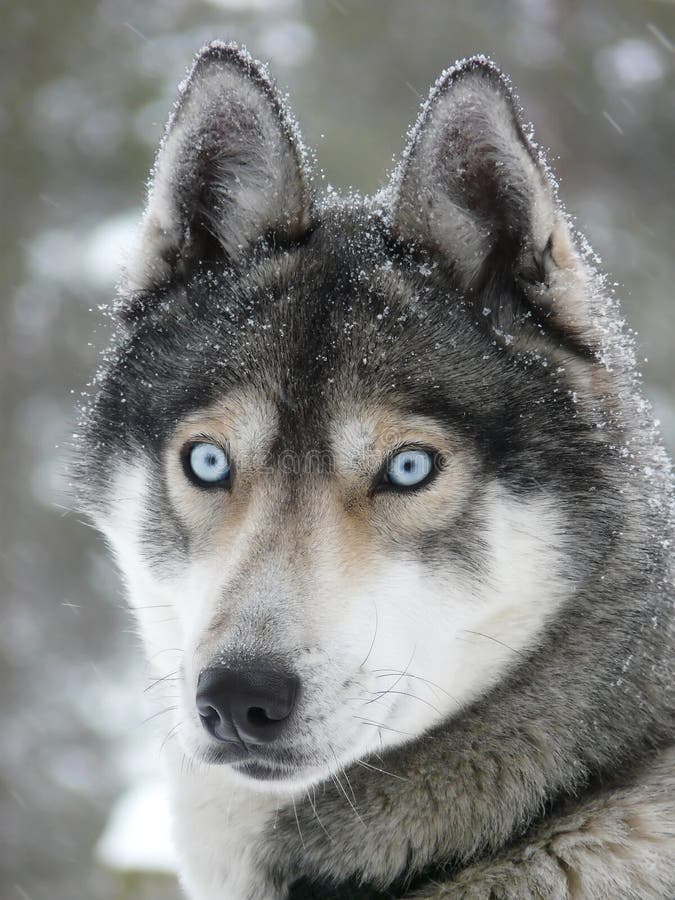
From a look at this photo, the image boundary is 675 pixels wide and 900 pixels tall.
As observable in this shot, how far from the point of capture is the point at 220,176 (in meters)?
2.28

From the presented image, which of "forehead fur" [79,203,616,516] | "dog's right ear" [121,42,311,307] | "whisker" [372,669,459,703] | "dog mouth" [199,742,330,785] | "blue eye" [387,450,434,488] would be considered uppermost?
"dog's right ear" [121,42,311,307]

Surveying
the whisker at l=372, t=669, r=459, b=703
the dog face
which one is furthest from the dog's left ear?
the whisker at l=372, t=669, r=459, b=703

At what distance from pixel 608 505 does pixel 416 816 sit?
0.75 m

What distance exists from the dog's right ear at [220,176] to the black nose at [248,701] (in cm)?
109

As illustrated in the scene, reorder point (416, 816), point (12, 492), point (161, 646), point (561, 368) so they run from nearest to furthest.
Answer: point (416, 816) < point (561, 368) < point (161, 646) < point (12, 492)

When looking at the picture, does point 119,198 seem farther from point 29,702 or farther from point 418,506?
point 418,506

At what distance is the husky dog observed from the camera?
1.79 metres

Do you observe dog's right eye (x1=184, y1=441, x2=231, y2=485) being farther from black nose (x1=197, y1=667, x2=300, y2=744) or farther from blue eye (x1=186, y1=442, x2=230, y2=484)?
black nose (x1=197, y1=667, x2=300, y2=744)

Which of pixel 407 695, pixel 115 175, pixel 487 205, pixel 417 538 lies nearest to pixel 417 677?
pixel 407 695

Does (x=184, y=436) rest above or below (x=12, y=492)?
above

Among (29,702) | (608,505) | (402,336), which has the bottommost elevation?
(29,702)

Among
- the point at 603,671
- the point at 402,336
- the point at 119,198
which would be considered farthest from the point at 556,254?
the point at 119,198

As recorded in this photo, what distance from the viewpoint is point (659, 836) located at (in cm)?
177

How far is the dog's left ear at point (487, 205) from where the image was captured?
194 centimetres
